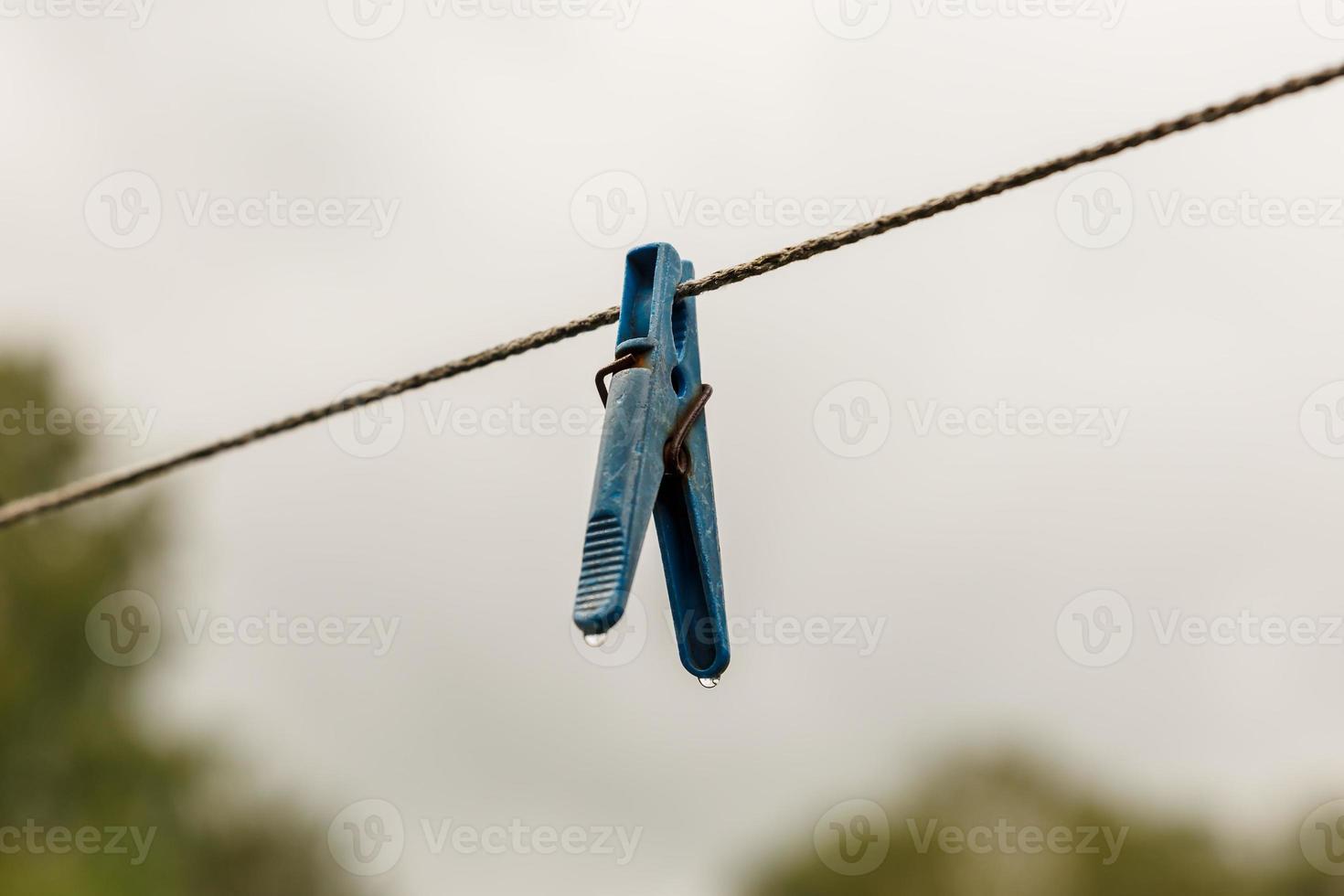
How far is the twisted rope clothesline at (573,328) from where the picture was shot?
152cm

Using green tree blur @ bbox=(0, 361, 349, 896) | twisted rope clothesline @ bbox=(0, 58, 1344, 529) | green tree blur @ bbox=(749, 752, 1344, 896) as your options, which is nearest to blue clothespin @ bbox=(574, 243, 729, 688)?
twisted rope clothesline @ bbox=(0, 58, 1344, 529)

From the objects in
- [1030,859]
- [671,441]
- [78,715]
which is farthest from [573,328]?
[1030,859]

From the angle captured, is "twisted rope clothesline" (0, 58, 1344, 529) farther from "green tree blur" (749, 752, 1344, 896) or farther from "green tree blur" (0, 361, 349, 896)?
"green tree blur" (749, 752, 1344, 896)

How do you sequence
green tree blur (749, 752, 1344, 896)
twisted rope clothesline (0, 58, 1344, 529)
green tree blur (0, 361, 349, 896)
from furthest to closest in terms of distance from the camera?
green tree blur (749, 752, 1344, 896) < green tree blur (0, 361, 349, 896) < twisted rope clothesline (0, 58, 1344, 529)

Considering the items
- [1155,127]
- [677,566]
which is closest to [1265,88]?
[1155,127]

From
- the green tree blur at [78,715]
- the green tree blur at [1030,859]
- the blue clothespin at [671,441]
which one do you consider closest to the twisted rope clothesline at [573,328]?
the blue clothespin at [671,441]

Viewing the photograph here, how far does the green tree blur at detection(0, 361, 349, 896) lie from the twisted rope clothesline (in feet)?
32.3

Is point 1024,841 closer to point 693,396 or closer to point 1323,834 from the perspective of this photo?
point 1323,834

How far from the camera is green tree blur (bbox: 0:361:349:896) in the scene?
35.9 feet

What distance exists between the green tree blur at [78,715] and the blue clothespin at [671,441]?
10344 mm

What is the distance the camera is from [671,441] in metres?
1.82

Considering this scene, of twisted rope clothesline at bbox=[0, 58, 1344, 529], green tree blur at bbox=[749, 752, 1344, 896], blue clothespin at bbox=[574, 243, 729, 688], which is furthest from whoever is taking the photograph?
green tree blur at bbox=[749, 752, 1344, 896]

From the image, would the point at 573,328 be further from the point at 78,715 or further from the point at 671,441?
the point at 78,715

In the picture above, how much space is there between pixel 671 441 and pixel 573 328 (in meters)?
0.26
